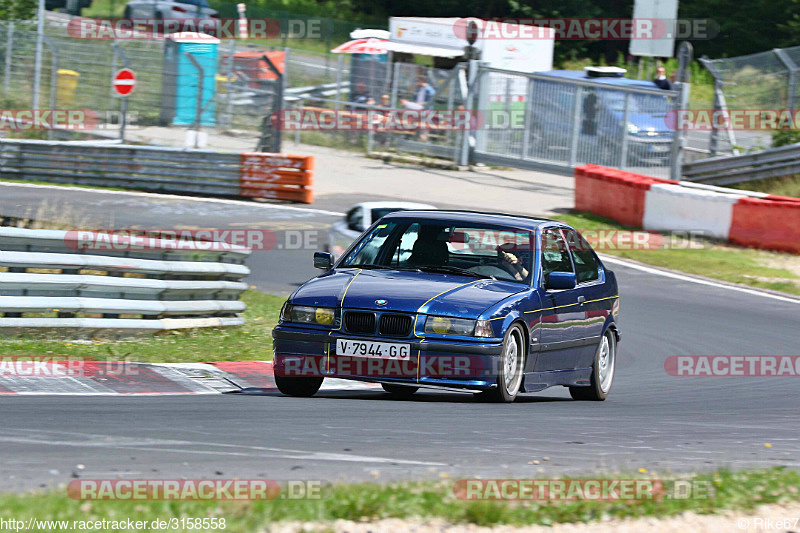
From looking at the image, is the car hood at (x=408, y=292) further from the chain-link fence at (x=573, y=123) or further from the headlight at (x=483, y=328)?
the chain-link fence at (x=573, y=123)

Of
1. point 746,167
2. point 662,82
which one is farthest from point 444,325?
point 662,82

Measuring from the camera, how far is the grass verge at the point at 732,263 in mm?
17297

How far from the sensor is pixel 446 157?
28625 millimetres

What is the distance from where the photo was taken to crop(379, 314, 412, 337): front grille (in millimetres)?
7516

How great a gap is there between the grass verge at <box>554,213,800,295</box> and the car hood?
32.8 ft

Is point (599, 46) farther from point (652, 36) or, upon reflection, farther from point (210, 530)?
point (210, 530)

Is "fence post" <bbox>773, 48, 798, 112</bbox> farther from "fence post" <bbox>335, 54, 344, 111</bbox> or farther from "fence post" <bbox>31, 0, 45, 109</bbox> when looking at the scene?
"fence post" <bbox>31, 0, 45, 109</bbox>

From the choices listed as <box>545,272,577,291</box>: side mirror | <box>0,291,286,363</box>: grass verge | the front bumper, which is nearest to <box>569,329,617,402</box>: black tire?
<box>545,272,577,291</box>: side mirror

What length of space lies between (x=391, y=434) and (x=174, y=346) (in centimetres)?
439

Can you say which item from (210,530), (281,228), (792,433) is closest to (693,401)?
(792,433)

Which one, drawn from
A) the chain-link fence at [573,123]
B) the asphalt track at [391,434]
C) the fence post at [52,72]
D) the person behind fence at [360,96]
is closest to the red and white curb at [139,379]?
the asphalt track at [391,434]

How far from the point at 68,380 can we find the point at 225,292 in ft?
11.5

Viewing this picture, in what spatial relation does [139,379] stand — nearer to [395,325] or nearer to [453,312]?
[395,325]

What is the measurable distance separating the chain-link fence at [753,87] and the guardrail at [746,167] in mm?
652
